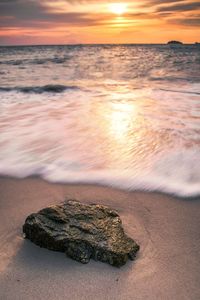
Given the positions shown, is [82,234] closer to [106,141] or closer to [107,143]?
[107,143]

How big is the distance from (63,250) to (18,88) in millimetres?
10662

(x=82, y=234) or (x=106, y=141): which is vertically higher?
(x=82, y=234)

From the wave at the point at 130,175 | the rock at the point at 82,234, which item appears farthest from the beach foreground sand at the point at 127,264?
the wave at the point at 130,175

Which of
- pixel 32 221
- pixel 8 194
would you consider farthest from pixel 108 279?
pixel 8 194

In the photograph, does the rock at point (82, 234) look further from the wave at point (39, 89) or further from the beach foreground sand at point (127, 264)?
the wave at point (39, 89)

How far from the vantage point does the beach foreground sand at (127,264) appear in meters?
2.17

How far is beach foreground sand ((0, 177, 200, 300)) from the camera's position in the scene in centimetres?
217

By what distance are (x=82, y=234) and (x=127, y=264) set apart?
0.38m

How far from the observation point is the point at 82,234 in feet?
8.02

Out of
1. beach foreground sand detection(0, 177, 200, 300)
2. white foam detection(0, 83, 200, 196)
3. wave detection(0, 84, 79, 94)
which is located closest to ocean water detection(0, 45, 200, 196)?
white foam detection(0, 83, 200, 196)

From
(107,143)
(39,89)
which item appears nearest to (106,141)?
(107,143)

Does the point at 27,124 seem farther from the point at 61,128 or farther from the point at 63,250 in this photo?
the point at 63,250

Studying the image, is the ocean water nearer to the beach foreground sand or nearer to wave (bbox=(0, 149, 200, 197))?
wave (bbox=(0, 149, 200, 197))

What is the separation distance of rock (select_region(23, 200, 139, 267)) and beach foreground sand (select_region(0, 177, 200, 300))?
60 mm
